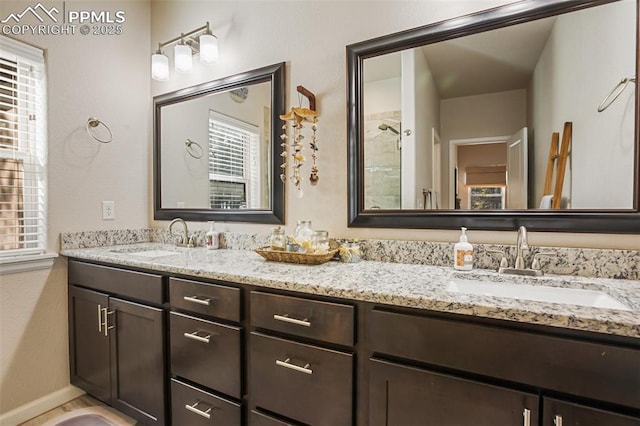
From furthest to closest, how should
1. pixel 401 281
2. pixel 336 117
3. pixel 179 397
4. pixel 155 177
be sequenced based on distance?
pixel 155 177
pixel 336 117
pixel 179 397
pixel 401 281

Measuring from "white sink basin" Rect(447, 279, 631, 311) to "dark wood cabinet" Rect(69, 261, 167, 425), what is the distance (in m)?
1.33

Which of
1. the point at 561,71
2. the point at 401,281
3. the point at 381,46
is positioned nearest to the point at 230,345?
the point at 401,281

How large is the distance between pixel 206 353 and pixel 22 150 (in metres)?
1.60

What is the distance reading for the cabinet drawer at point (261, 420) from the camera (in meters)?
1.19

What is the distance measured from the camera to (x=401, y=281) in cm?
115

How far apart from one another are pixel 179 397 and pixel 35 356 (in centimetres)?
108

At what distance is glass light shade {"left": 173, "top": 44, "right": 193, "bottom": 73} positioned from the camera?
6.88 feet

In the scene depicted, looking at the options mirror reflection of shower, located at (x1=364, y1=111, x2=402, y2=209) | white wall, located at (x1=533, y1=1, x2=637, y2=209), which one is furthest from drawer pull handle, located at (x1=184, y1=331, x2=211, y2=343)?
white wall, located at (x1=533, y1=1, x2=637, y2=209)

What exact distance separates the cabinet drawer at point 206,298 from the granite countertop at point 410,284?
0.15 ft

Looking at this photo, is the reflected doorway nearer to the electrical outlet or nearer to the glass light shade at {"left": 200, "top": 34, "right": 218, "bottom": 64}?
the glass light shade at {"left": 200, "top": 34, "right": 218, "bottom": 64}

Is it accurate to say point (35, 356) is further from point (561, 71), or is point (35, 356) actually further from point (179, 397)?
point (561, 71)

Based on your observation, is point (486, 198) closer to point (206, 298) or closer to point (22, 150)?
point (206, 298)

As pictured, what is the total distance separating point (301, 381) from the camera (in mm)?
1123

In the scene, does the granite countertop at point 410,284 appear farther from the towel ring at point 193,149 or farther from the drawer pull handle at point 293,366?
the towel ring at point 193,149
